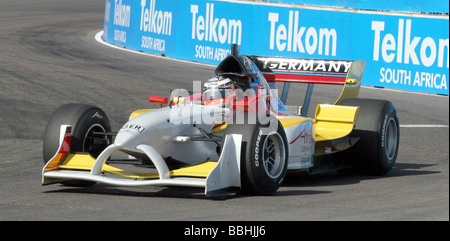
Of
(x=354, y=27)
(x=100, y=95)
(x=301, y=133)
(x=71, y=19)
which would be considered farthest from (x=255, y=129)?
(x=71, y=19)

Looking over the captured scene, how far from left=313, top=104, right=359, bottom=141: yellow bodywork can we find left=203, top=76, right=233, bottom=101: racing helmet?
111cm

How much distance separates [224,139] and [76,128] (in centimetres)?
148

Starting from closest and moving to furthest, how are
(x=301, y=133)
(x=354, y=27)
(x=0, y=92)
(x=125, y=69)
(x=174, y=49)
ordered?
(x=301, y=133) → (x=0, y=92) → (x=354, y=27) → (x=125, y=69) → (x=174, y=49)

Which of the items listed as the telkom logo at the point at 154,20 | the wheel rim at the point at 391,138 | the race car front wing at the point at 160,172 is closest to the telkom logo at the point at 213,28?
the telkom logo at the point at 154,20

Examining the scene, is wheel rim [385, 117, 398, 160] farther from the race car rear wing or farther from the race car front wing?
the race car front wing

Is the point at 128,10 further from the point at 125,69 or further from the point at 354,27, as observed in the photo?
the point at 354,27

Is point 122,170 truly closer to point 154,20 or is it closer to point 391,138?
point 391,138

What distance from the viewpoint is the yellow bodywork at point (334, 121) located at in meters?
8.74

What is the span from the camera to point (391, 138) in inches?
364

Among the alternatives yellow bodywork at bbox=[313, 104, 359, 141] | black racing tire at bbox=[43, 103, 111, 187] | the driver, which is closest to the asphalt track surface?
black racing tire at bbox=[43, 103, 111, 187]

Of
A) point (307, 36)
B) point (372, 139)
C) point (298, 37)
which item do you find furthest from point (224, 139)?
point (298, 37)

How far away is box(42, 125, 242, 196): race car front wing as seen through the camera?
6.88m

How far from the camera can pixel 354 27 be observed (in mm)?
16828
